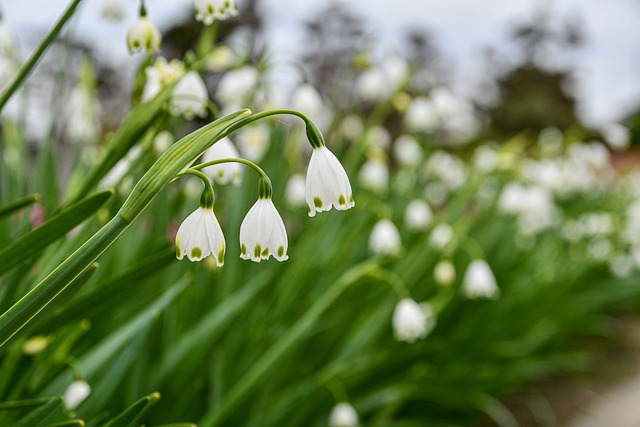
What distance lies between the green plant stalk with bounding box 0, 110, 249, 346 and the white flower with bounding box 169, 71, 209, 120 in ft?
2.23

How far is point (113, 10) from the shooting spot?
172 cm

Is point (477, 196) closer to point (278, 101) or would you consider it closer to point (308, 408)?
point (278, 101)

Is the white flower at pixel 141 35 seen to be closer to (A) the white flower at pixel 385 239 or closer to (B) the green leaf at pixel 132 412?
(B) the green leaf at pixel 132 412

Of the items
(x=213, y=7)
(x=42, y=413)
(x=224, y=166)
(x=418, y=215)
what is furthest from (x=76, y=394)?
(x=418, y=215)

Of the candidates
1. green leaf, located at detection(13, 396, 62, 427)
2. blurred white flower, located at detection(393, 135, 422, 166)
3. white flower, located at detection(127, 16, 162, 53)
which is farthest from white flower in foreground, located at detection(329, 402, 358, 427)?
blurred white flower, located at detection(393, 135, 422, 166)

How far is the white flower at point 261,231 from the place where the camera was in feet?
3.17

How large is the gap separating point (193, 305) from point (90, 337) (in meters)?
0.38

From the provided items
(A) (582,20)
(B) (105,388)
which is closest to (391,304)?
(B) (105,388)

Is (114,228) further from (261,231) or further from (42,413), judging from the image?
(42,413)

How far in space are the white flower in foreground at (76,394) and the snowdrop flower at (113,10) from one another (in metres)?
0.81

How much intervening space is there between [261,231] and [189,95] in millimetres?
681

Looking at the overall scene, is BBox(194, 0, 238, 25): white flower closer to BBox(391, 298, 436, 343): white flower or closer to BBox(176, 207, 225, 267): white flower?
BBox(176, 207, 225, 267): white flower

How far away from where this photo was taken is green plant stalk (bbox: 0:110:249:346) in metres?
0.89

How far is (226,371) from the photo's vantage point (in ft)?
6.79
